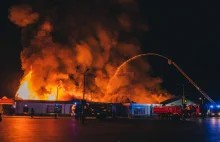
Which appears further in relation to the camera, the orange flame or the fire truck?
the orange flame

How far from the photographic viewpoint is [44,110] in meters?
78.5

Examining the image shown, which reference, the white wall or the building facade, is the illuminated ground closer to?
the building facade

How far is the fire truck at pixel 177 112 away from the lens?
225 feet

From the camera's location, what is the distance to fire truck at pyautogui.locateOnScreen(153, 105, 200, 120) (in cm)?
6857

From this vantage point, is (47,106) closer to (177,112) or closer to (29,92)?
(29,92)

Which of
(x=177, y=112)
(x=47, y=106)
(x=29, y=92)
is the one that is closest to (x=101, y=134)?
(x=177, y=112)

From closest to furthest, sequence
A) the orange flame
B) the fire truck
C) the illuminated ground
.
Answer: the illuminated ground, the fire truck, the orange flame

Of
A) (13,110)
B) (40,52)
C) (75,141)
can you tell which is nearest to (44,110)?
(13,110)

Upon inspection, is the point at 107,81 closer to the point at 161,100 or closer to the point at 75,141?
the point at 161,100

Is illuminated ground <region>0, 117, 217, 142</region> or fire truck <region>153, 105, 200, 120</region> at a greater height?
fire truck <region>153, 105, 200, 120</region>

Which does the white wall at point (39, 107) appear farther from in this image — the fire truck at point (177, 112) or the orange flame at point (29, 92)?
the fire truck at point (177, 112)

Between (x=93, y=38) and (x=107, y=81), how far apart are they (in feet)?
38.6

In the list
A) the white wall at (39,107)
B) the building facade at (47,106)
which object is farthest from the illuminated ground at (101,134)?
the white wall at (39,107)

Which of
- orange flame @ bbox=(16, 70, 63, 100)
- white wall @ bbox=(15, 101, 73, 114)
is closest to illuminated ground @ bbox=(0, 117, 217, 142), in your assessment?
white wall @ bbox=(15, 101, 73, 114)
